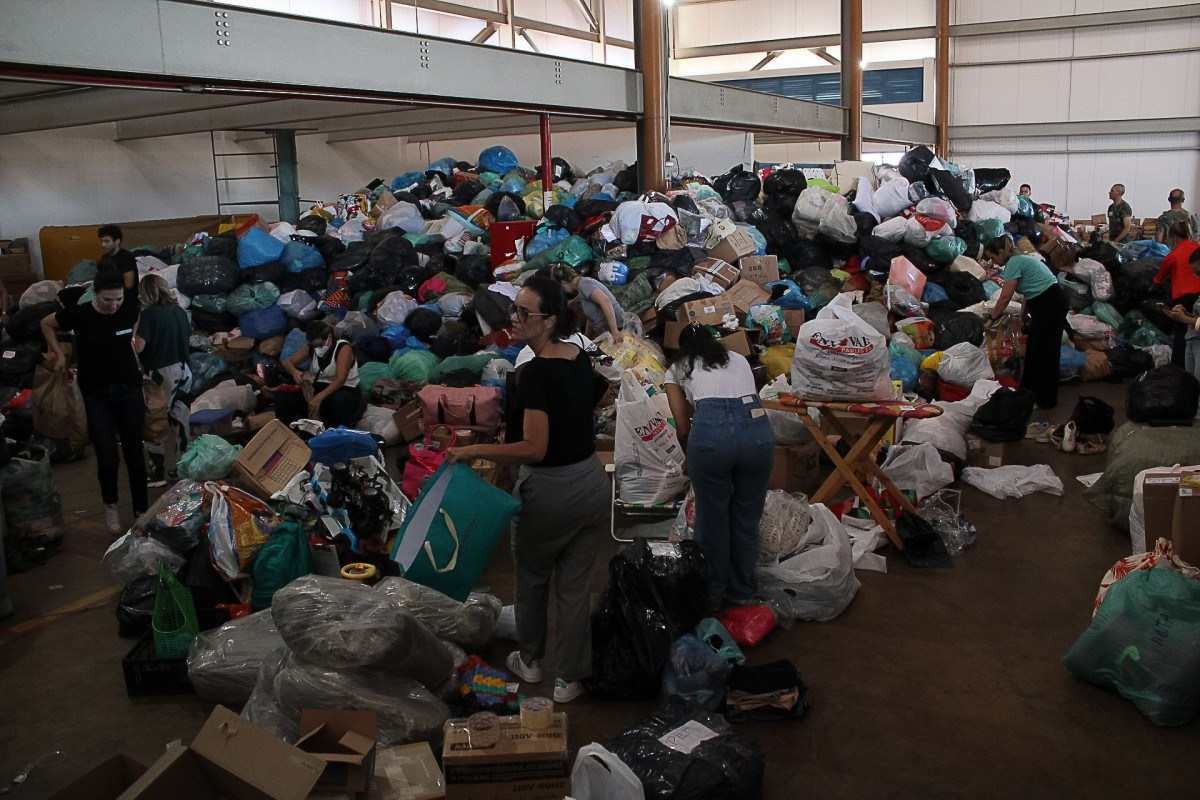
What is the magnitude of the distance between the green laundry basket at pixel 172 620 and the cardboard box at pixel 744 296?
4909 mm

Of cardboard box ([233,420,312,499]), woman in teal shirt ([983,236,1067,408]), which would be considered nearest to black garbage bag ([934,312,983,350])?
woman in teal shirt ([983,236,1067,408])

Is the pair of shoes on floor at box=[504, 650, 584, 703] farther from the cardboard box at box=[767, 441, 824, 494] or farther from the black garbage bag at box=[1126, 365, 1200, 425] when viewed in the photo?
the black garbage bag at box=[1126, 365, 1200, 425]

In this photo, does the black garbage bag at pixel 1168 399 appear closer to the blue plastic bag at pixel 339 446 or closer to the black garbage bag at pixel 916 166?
the blue plastic bag at pixel 339 446

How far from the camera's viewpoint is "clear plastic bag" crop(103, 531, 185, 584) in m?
3.82

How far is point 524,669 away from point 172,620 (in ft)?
4.13

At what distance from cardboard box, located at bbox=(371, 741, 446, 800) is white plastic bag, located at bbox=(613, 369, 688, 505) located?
7.07 ft

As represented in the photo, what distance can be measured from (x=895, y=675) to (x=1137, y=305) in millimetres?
7342

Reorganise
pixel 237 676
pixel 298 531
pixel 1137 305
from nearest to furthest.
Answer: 1. pixel 237 676
2. pixel 298 531
3. pixel 1137 305

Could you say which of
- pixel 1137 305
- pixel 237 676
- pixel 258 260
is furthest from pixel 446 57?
pixel 1137 305

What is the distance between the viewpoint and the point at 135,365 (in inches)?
186

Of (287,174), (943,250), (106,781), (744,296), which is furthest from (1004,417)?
(287,174)

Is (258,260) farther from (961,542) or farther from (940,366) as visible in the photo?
(961,542)

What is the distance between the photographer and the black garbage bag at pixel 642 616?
312 cm

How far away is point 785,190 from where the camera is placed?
906 centimetres
